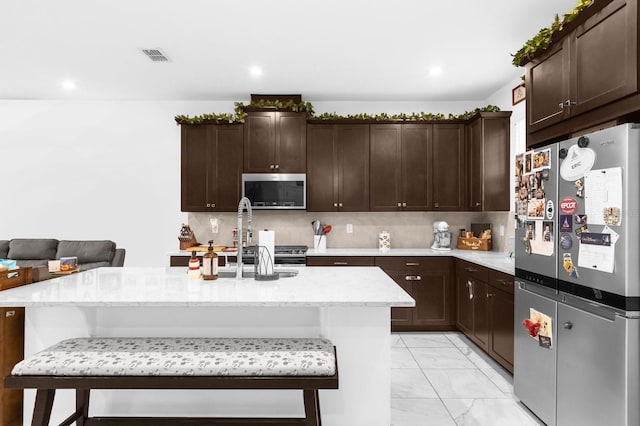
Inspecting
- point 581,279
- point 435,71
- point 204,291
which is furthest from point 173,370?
point 435,71

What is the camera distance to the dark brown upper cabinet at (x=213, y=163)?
449cm

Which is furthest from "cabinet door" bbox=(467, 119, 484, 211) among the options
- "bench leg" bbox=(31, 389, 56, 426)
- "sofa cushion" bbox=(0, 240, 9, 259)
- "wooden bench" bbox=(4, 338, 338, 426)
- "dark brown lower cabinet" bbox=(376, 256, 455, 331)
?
"sofa cushion" bbox=(0, 240, 9, 259)

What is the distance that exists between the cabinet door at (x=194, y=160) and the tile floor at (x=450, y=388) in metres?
2.84

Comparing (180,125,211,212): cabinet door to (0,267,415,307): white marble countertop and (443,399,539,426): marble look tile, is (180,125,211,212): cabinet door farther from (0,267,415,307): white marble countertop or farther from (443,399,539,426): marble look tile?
(443,399,539,426): marble look tile

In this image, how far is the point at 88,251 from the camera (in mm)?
4250

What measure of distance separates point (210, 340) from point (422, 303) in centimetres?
295

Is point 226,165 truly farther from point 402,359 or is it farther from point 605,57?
point 605,57

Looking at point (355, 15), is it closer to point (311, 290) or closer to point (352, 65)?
point (352, 65)

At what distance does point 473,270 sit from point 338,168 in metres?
1.88

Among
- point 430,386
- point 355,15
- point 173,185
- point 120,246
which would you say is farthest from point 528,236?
point 120,246

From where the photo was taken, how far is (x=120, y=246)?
4.89 metres

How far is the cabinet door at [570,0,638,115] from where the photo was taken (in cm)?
172

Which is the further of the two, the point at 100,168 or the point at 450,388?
the point at 100,168

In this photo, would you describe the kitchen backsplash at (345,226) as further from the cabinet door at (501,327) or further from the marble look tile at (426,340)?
the cabinet door at (501,327)
